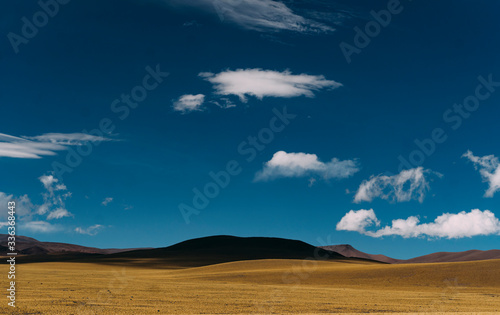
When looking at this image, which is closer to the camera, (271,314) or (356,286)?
(271,314)

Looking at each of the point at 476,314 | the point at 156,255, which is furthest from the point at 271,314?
the point at 156,255

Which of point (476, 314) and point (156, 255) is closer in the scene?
point (476, 314)

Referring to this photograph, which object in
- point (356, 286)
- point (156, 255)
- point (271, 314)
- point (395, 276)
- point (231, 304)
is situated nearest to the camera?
point (271, 314)

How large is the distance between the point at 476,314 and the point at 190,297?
25283 millimetres

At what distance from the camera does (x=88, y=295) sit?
43250 millimetres

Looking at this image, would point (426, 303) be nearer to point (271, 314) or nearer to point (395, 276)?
point (271, 314)

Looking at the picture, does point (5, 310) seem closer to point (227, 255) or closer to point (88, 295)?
point (88, 295)

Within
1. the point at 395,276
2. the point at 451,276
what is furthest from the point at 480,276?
the point at 395,276

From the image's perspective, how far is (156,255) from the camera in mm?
182500

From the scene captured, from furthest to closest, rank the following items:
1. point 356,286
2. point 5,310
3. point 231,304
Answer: point 356,286 < point 231,304 < point 5,310

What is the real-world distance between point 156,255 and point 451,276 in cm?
13380

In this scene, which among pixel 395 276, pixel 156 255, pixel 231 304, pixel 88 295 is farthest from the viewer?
pixel 156 255

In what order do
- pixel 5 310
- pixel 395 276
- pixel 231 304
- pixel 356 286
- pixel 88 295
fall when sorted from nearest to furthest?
pixel 5 310 → pixel 231 304 → pixel 88 295 → pixel 356 286 → pixel 395 276

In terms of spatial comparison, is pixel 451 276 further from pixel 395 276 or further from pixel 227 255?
pixel 227 255
